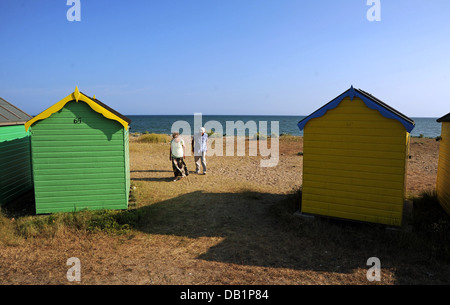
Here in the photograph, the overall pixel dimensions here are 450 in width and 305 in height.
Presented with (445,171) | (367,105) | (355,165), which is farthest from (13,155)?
(445,171)

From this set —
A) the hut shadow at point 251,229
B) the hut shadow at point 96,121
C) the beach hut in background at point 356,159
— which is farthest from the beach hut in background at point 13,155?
the beach hut in background at point 356,159

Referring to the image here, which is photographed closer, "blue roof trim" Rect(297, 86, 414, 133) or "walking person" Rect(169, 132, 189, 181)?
"blue roof trim" Rect(297, 86, 414, 133)

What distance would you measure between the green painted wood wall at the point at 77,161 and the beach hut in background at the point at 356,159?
16.2 ft

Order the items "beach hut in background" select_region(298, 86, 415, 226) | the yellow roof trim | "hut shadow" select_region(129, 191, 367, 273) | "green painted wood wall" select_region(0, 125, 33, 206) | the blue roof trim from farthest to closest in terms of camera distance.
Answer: "green painted wood wall" select_region(0, 125, 33, 206) < the yellow roof trim < "beach hut in background" select_region(298, 86, 415, 226) < the blue roof trim < "hut shadow" select_region(129, 191, 367, 273)

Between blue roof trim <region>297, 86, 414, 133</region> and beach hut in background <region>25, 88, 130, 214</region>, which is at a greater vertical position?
blue roof trim <region>297, 86, 414, 133</region>

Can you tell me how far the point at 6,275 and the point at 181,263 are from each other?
9.86 feet

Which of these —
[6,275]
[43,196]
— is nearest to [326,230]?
[6,275]

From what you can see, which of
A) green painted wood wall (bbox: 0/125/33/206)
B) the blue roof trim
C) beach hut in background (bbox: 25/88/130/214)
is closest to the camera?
the blue roof trim

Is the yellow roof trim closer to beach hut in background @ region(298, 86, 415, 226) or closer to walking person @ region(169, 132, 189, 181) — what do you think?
walking person @ region(169, 132, 189, 181)

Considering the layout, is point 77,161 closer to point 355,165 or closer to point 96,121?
point 96,121

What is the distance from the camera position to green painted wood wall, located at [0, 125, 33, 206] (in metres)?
8.55

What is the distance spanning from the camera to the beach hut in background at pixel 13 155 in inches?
337

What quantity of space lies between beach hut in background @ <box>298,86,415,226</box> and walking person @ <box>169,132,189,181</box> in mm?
5624

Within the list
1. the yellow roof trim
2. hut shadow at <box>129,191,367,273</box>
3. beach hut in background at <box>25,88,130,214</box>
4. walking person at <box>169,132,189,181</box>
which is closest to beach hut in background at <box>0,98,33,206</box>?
beach hut in background at <box>25,88,130,214</box>
